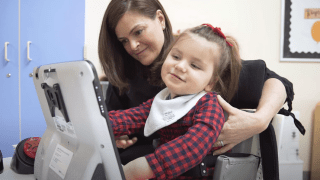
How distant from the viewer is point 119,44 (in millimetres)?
1258

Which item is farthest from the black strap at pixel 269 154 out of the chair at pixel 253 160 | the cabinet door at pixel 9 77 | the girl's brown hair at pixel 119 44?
the cabinet door at pixel 9 77

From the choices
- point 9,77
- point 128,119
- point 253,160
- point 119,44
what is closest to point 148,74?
point 119,44

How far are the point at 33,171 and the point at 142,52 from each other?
0.69 m

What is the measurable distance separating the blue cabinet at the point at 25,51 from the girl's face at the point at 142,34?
4.68ft

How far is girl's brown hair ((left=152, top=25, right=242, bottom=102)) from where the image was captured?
84 centimetres

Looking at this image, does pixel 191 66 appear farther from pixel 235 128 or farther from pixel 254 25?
pixel 254 25

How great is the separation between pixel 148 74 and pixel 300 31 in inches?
83.8

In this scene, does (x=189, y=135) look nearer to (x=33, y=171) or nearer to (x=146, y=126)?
(x=146, y=126)

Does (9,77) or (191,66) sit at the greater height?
(191,66)

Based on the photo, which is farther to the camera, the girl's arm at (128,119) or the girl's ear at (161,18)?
the girl's ear at (161,18)

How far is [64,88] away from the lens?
57cm

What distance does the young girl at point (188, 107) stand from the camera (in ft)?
2.01

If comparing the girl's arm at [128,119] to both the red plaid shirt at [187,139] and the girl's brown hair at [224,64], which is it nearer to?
the red plaid shirt at [187,139]

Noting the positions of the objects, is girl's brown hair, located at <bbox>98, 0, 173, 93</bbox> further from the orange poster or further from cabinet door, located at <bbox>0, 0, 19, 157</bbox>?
the orange poster
